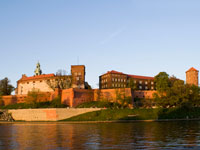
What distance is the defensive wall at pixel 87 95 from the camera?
2708 inches

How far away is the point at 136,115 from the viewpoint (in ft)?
190

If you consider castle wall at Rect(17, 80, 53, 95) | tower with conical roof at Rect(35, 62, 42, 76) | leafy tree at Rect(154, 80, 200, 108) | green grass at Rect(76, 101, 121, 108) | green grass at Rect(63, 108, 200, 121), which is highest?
tower with conical roof at Rect(35, 62, 42, 76)

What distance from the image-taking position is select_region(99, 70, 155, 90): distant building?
96.8 meters

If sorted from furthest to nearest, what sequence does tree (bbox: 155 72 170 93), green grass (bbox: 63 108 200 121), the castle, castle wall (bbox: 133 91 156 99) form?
tree (bbox: 155 72 170 93) < castle wall (bbox: 133 91 156 99) < the castle < green grass (bbox: 63 108 200 121)

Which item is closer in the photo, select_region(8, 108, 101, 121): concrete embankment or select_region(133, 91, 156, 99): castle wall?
select_region(8, 108, 101, 121): concrete embankment

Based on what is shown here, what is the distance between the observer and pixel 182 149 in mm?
18812

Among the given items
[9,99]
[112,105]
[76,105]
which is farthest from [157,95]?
[9,99]

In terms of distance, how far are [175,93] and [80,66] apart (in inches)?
1449

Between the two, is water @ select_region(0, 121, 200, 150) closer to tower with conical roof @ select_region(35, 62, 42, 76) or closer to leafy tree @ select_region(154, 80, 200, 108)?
leafy tree @ select_region(154, 80, 200, 108)

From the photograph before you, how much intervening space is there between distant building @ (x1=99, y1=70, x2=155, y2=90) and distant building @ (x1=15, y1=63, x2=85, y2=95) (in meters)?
13.8

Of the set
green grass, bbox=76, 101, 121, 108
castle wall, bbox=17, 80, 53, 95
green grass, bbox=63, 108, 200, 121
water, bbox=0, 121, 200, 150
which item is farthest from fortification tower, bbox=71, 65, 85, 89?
water, bbox=0, 121, 200, 150

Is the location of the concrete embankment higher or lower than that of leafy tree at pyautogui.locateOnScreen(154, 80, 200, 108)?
lower

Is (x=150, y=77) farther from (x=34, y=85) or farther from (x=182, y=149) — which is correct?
(x=182, y=149)

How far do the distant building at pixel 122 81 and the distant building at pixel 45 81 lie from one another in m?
13.8
